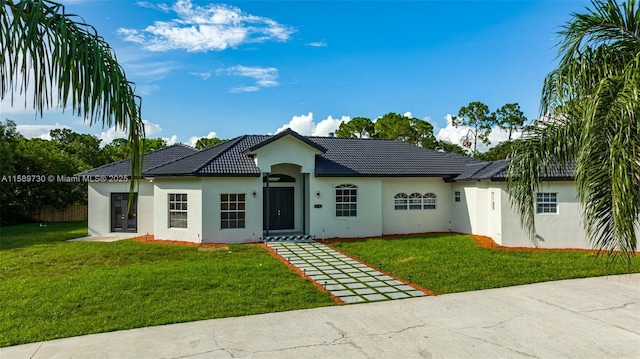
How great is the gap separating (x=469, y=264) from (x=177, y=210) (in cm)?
1258

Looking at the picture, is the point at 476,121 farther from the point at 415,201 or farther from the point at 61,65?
the point at 61,65

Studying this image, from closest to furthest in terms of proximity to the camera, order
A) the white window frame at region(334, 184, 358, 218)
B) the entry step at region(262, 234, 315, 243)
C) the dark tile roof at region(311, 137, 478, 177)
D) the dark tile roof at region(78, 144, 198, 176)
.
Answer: the entry step at region(262, 234, 315, 243)
the white window frame at region(334, 184, 358, 218)
the dark tile roof at region(311, 137, 478, 177)
the dark tile roof at region(78, 144, 198, 176)

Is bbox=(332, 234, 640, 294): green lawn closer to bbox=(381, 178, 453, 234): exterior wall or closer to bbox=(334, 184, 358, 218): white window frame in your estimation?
bbox=(334, 184, 358, 218): white window frame

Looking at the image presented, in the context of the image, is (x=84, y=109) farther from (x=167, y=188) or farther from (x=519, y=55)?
(x=167, y=188)

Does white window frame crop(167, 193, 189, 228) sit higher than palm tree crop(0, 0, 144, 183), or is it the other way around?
palm tree crop(0, 0, 144, 183)

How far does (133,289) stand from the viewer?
917 cm

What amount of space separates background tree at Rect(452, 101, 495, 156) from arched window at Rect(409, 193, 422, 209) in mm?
26746

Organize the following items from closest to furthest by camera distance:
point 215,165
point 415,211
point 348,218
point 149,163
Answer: point 215,165 < point 348,218 < point 415,211 < point 149,163

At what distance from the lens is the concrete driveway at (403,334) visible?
5910mm

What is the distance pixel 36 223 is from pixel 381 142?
25.2m

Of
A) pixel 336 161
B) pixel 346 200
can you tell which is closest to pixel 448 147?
pixel 336 161

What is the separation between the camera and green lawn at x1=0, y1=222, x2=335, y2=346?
725 centimetres

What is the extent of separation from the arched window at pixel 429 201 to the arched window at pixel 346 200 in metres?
3.95

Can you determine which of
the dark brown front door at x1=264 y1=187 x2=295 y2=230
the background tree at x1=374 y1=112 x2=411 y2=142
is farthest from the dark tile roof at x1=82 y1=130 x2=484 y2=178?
the background tree at x1=374 y1=112 x2=411 y2=142
